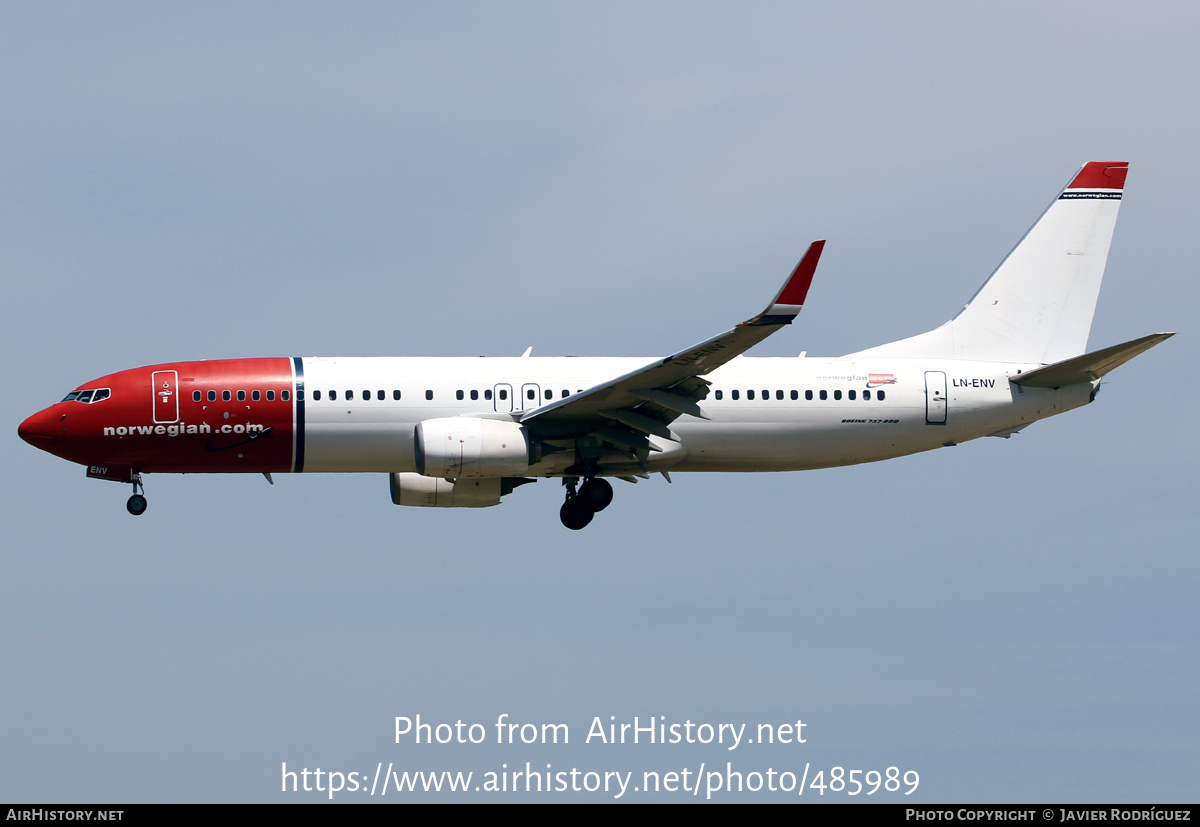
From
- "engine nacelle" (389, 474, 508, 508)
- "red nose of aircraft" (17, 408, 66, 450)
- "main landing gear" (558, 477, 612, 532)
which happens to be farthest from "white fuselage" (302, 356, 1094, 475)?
"red nose of aircraft" (17, 408, 66, 450)

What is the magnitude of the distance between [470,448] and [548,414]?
2.05 meters

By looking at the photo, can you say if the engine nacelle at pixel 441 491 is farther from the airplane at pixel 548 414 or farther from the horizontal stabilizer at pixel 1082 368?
the horizontal stabilizer at pixel 1082 368

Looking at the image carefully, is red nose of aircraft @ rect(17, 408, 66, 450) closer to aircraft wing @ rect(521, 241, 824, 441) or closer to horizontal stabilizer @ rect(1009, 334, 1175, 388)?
aircraft wing @ rect(521, 241, 824, 441)

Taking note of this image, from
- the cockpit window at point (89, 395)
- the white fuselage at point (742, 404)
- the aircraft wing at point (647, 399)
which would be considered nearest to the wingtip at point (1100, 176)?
the white fuselage at point (742, 404)

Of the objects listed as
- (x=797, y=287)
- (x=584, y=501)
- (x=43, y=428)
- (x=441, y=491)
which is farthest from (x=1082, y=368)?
(x=43, y=428)

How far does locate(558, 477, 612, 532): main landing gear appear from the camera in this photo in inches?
1459

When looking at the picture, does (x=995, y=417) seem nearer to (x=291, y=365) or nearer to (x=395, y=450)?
(x=395, y=450)

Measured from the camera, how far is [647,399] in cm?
3472

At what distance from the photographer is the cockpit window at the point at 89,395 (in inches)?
1417

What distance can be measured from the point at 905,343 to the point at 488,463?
40.5 feet

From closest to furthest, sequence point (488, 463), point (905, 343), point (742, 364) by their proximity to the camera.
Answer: point (488, 463), point (742, 364), point (905, 343)

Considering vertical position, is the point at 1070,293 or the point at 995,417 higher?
the point at 1070,293

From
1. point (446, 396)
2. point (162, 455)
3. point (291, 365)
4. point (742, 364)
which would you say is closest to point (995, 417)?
point (742, 364)

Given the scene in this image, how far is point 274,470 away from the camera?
119 feet
